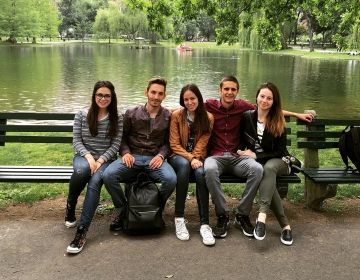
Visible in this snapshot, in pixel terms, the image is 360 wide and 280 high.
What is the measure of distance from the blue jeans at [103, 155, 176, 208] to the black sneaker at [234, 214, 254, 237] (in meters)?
0.74

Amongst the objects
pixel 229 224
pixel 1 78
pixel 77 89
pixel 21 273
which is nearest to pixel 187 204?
pixel 229 224

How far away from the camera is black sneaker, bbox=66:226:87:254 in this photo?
3850 millimetres

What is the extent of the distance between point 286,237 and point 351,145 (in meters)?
1.45

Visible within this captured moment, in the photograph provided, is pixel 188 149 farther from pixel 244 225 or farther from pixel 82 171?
pixel 82 171

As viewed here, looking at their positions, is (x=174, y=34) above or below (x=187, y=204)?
above

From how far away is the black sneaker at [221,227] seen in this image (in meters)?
4.24

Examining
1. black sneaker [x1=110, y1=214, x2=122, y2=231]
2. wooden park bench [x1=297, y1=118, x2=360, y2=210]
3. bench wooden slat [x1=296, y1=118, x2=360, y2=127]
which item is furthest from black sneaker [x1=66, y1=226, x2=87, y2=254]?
bench wooden slat [x1=296, y1=118, x2=360, y2=127]

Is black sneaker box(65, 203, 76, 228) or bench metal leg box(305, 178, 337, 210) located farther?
bench metal leg box(305, 178, 337, 210)

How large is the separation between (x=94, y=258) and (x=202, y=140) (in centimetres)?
170

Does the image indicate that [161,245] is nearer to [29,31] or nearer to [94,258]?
[94,258]

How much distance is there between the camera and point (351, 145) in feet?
16.1

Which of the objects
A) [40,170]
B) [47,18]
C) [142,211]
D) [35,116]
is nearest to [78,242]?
[142,211]

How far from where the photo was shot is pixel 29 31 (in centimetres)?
7356

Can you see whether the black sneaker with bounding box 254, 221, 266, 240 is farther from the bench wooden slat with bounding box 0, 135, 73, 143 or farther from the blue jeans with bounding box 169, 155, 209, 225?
the bench wooden slat with bounding box 0, 135, 73, 143
